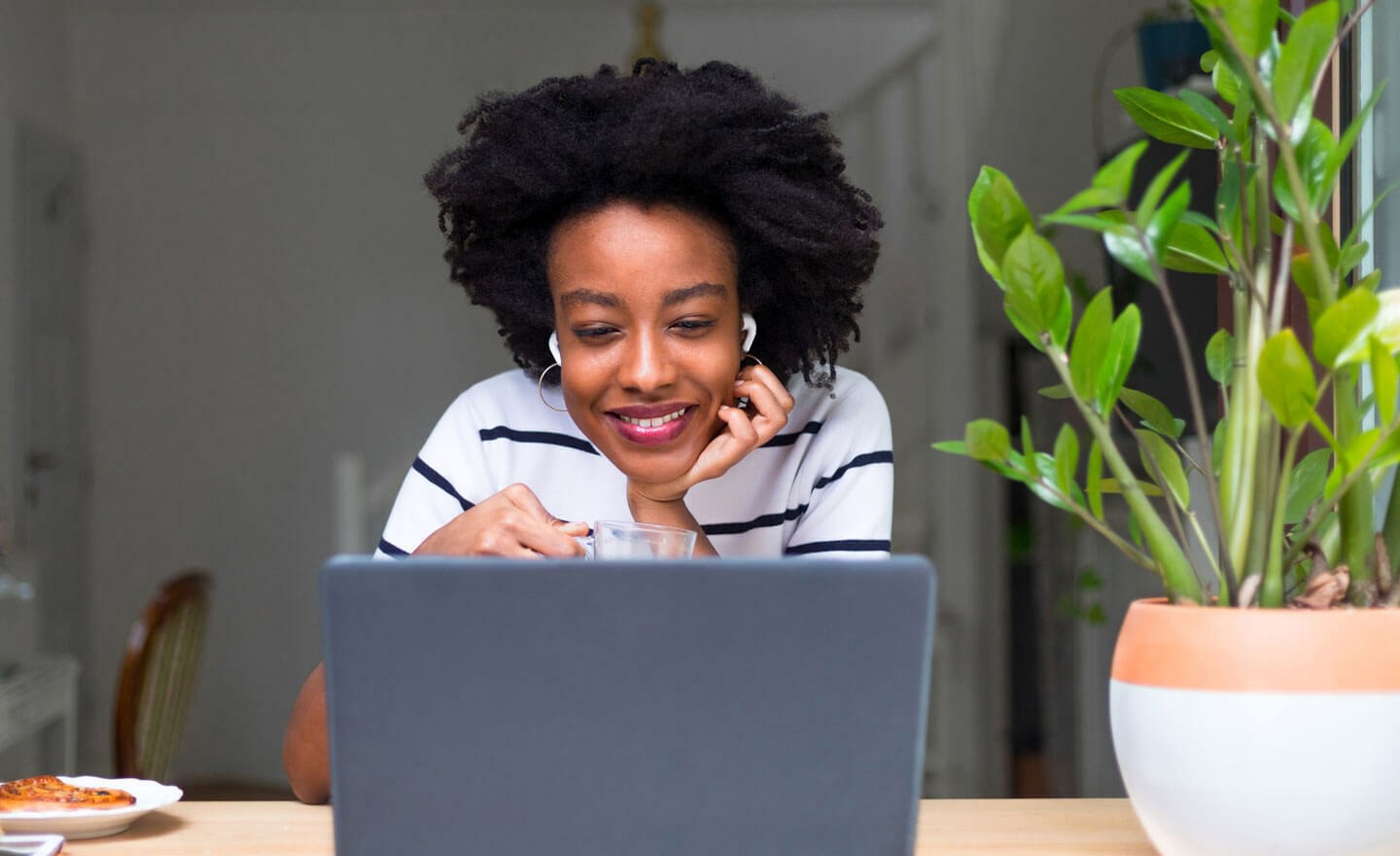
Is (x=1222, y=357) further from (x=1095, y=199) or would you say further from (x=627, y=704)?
(x=627, y=704)

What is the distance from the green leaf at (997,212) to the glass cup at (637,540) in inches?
11.2

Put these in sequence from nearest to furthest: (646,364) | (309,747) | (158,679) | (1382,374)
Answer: (1382,374) → (646,364) → (309,747) → (158,679)

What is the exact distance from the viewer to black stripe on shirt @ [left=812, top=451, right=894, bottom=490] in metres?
1.32

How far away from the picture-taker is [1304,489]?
0.91 m

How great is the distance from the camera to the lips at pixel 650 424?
1.19m

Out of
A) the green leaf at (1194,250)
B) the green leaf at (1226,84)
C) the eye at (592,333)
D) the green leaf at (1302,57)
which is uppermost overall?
the green leaf at (1226,84)

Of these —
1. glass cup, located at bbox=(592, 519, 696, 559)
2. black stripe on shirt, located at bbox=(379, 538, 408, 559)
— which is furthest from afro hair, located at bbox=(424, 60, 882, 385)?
glass cup, located at bbox=(592, 519, 696, 559)

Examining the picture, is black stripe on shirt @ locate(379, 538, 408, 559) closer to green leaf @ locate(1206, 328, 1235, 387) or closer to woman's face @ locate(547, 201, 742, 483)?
woman's face @ locate(547, 201, 742, 483)

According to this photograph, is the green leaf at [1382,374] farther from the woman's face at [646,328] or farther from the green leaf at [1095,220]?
the woman's face at [646,328]

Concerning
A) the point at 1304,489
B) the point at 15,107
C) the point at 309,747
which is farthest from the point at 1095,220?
the point at 15,107

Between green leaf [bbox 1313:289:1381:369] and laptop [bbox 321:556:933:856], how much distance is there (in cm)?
29

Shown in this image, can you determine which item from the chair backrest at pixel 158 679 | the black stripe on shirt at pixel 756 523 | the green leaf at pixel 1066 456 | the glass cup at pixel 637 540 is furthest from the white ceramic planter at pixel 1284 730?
the chair backrest at pixel 158 679

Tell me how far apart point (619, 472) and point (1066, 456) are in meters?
0.64

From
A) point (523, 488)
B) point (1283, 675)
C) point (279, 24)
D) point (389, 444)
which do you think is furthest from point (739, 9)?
point (1283, 675)
